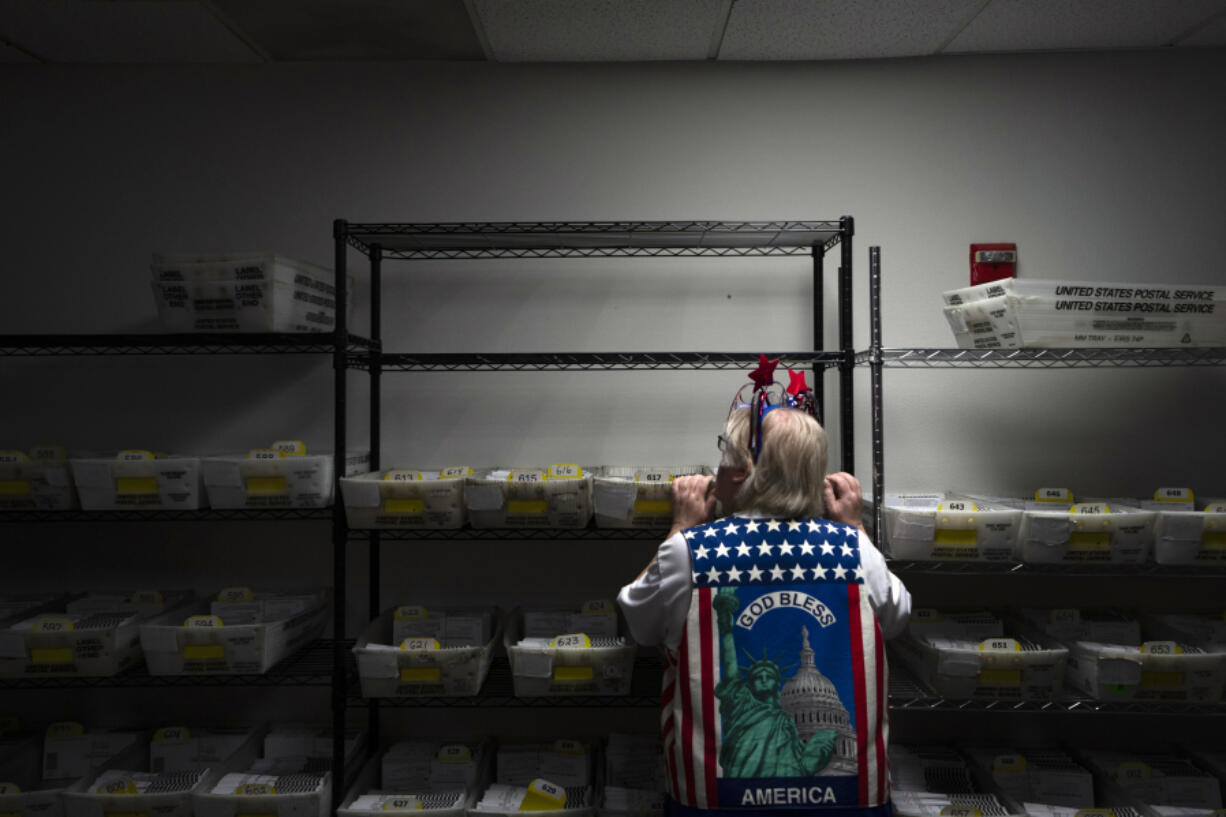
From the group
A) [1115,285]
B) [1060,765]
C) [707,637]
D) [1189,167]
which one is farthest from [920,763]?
[1189,167]

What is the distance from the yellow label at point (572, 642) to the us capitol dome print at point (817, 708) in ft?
2.25

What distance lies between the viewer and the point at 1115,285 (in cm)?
222

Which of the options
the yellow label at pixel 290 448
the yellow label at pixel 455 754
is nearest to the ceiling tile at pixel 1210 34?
the yellow label at pixel 290 448

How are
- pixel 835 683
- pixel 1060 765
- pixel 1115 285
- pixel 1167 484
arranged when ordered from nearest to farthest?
1. pixel 835 683
2. pixel 1115 285
3. pixel 1060 765
4. pixel 1167 484

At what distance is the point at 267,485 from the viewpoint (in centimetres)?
233

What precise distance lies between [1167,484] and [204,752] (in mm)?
3463

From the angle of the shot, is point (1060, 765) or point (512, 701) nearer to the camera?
point (512, 701)

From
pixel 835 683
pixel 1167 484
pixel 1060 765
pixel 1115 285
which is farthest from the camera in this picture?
pixel 1167 484

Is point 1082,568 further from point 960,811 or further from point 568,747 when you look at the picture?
point 568,747

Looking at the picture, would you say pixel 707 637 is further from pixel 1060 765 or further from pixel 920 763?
pixel 1060 765

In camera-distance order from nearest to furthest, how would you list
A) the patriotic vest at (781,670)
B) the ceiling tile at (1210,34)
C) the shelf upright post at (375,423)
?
the patriotic vest at (781,670)
the ceiling tile at (1210,34)
the shelf upright post at (375,423)

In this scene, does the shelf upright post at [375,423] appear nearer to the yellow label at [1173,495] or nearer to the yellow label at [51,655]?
the yellow label at [51,655]

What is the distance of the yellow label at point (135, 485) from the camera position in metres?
2.33

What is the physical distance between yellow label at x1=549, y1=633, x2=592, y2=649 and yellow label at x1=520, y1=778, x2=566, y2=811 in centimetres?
39
